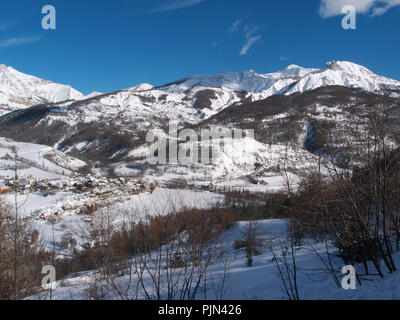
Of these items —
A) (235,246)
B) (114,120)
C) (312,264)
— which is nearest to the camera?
(312,264)

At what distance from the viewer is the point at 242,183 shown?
75688mm

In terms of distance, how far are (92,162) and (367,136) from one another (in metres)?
129

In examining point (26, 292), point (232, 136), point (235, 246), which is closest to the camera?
point (26, 292)

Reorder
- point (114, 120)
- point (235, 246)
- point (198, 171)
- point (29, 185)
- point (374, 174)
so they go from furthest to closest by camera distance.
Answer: point (114, 120)
point (198, 171)
point (29, 185)
point (235, 246)
point (374, 174)

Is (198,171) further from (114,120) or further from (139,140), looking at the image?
(114,120)

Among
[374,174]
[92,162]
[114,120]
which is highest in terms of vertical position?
[114,120]

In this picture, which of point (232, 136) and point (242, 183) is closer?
point (242, 183)

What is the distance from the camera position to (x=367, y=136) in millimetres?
4391

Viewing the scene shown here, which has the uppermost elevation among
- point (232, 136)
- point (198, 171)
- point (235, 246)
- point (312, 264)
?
A: point (232, 136)

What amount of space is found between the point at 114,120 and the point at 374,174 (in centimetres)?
20497
